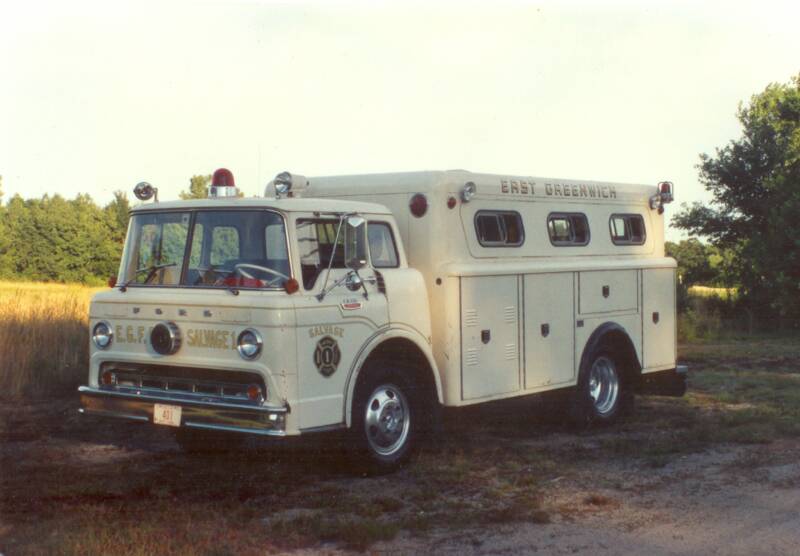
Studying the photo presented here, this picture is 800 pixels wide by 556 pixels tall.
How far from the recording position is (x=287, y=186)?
28.4 feet

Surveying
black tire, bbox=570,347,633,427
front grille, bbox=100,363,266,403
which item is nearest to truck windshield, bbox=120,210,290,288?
front grille, bbox=100,363,266,403

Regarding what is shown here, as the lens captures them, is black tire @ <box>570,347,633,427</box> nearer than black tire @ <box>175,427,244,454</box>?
No

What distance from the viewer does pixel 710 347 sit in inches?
808

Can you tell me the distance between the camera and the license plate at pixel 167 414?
7.68 meters

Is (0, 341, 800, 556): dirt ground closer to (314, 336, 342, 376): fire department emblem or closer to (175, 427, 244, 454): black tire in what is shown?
(175, 427, 244, 454): black tire

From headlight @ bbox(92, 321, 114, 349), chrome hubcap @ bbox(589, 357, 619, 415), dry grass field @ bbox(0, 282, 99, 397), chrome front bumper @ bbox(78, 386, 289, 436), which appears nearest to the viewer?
chrome front bumper @ bbox(78, 386, 289, 436)

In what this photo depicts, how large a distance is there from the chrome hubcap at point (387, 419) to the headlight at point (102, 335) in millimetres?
2140

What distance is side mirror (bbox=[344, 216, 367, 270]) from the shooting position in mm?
7738

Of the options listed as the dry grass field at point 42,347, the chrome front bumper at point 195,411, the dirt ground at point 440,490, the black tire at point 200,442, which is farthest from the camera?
the dry grass field at point 42,347

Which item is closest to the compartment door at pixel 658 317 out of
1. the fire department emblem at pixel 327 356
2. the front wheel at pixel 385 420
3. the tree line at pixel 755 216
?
the front wheel at pixel 385 420

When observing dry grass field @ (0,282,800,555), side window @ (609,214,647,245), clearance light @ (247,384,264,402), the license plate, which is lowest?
dry grass field @ (0,282,800,555)

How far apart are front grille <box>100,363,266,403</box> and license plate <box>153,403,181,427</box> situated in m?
0.13

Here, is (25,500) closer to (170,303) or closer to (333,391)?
(170,303)

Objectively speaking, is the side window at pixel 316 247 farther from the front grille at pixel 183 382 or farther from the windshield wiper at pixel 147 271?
the windshield wiper at pixel 147 271
